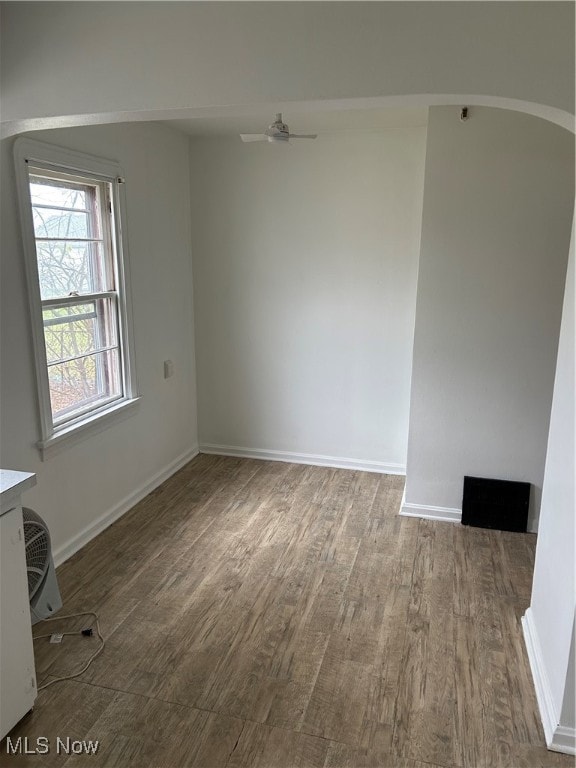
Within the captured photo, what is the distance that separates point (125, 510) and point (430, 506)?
2043 millimetres

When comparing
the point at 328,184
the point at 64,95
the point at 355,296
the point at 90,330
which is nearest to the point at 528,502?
the point at 355,296

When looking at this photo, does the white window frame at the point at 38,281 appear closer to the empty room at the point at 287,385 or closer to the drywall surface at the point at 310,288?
the empty room at the point at 287,385

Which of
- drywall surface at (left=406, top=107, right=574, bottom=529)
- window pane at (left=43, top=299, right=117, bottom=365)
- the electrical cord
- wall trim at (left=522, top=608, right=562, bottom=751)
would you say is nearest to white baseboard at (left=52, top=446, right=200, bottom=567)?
the electrical cord

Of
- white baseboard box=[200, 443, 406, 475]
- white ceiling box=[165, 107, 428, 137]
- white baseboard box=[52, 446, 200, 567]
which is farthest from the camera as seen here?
white baseboard box=[200, 443, 406, 475]

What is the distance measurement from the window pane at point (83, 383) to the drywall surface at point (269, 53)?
4.81 feet

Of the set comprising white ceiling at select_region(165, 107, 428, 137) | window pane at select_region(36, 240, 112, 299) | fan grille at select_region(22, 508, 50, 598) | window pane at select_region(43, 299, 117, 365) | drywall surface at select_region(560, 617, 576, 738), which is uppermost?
white ceiling at select_region(165, 107, 428, 137)

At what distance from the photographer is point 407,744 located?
203 centimetres

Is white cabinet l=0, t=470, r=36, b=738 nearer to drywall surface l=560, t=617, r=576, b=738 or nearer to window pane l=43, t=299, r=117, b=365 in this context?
window pane l=43, t=299, r=117, b=365

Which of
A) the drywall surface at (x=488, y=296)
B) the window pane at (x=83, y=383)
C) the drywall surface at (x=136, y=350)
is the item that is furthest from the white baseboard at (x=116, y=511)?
the drywall surface at (x=488, y=296)

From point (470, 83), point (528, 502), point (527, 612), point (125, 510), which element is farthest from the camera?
point (125, 510)

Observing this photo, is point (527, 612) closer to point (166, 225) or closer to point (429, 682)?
point (429, 682)

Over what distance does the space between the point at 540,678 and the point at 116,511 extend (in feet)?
8.52

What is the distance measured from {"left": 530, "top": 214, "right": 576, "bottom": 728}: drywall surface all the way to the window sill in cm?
244

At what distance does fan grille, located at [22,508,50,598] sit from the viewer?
96.1 inches
